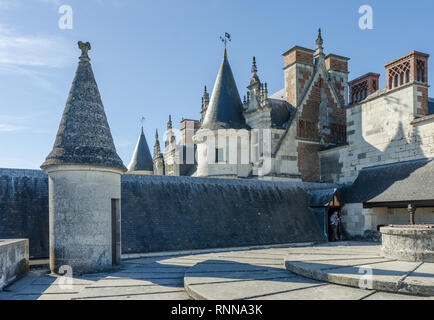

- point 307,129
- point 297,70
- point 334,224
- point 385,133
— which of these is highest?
point 297,70

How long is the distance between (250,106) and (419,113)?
8694mm

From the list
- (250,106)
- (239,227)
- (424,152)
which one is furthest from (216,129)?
(424,152)

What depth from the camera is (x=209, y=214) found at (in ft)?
44.4

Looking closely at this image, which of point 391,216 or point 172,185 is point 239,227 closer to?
point 172,185

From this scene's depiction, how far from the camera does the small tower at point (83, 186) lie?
8.34 m

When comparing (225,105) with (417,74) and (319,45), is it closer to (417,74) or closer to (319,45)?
(319,45)

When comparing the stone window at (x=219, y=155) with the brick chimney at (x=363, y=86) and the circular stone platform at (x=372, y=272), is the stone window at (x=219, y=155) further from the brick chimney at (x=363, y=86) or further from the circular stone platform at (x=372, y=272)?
the circular stone platform at (x=372, y=272)

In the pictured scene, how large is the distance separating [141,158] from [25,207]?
1103 inches

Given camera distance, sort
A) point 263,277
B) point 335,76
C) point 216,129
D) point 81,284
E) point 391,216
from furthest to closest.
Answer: point 335,76
point 216,129
point 391,216
point 81,284
point 263,277

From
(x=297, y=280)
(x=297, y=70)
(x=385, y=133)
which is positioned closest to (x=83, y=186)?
(x=297, y=280)

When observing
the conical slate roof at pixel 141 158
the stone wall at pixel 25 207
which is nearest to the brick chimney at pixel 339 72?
the stone wall at pixel 25 207

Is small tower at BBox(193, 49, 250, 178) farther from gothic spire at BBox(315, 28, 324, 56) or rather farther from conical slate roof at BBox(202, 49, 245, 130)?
gothic spire at BBox(315, 28, 324, 56)

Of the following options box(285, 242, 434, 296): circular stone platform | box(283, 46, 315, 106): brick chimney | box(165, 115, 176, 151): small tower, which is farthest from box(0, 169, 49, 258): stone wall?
box(165, 115, 176, 151): small tower

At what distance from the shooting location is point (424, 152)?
1547cm
